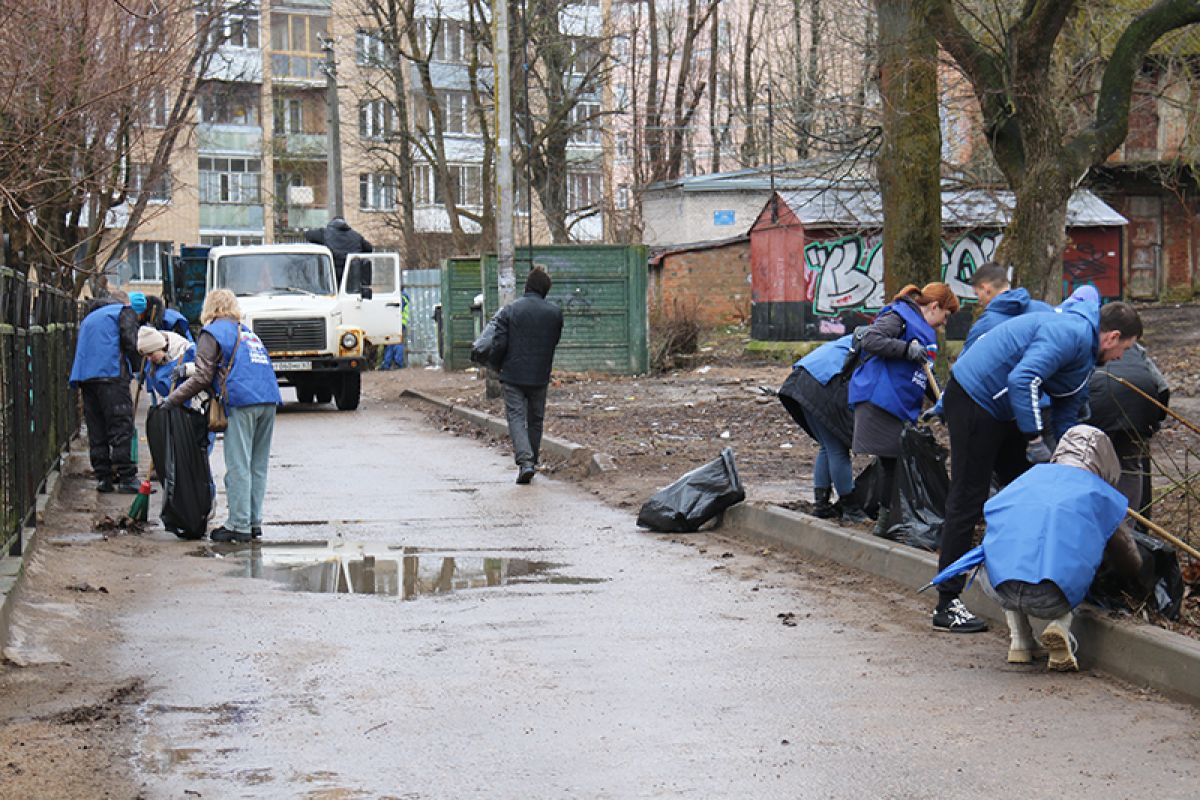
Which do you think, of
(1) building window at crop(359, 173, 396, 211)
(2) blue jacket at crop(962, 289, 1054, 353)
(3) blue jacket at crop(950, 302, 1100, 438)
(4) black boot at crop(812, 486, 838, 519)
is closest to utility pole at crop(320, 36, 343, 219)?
(4) black boot at crop(812, 486, 838, 519)

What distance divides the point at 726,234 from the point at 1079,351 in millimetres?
40913

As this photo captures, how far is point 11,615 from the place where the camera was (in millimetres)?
7676

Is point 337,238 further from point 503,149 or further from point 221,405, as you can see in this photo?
point 221,405

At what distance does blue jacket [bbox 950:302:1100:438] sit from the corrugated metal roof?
82.0ft

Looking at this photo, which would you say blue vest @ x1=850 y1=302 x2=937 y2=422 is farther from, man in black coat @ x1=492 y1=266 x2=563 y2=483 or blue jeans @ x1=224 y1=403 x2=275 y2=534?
man in black coat @ x1=492 y1=266 x2=563 y2=483

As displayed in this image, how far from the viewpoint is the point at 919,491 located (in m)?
9.37

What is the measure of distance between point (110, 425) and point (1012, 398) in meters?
9.22

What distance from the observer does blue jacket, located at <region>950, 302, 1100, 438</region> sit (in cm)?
720

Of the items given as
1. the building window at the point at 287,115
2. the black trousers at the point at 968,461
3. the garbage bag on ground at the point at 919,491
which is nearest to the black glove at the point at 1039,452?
the black trousers at the point at 968,461

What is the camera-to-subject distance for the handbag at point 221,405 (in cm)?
1101

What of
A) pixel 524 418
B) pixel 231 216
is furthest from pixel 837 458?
pixel 231 216

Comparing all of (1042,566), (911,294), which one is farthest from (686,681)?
(911,294)

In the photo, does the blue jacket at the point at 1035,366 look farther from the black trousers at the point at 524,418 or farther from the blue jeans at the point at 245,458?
the black trousers at the point at 524,418

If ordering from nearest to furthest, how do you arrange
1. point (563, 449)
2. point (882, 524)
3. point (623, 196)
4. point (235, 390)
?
point (882, 524) → point (235, 390) → point (563, 449) → point (623, 196)
